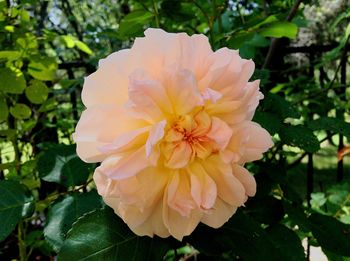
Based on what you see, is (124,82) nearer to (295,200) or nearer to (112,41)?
(295,200)

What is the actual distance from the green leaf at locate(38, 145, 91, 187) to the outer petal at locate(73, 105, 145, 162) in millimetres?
296

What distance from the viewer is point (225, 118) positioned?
1.79ft

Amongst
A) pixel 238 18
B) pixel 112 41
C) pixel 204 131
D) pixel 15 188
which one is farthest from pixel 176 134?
pixel 112 41

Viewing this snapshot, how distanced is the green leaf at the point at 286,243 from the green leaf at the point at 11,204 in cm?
46

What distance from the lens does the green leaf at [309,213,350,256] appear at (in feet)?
2.63

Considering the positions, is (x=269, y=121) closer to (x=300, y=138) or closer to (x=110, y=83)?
(x=300, y=138)

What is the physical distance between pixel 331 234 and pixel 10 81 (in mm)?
790

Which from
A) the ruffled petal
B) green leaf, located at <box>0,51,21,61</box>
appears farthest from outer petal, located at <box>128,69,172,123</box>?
green leaf, located at <box>0,51,21,61</box>

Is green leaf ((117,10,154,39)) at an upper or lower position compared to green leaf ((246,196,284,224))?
upper

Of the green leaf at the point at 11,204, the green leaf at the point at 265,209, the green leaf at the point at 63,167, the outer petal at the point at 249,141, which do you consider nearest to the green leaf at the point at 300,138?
the green leaf at the point at 265,209

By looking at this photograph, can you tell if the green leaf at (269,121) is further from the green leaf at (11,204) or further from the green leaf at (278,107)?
the green leaf at (11,204)

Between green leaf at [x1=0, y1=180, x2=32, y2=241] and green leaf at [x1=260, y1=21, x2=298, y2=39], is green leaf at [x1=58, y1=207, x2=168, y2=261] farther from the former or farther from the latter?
green leaf at [x1=260, y1=21, x2=298, y2=39]

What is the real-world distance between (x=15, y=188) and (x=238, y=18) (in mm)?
990

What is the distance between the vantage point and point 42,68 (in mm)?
1149
